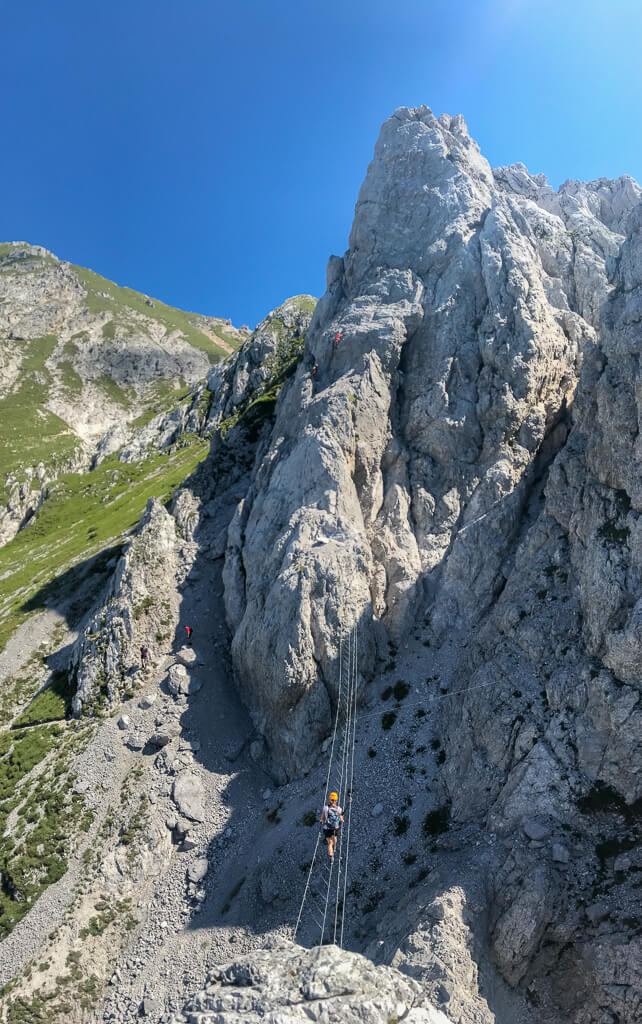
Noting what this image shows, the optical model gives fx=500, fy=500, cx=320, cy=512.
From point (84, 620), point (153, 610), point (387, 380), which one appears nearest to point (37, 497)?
point (84, 620)

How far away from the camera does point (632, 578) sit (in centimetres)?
2792

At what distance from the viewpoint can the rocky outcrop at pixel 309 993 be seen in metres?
17.7

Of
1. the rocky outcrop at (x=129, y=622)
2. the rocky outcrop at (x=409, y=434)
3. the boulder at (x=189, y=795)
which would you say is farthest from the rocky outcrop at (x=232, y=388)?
the boulder at (x=189, y=795)

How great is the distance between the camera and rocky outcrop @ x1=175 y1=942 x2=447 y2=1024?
17656mm

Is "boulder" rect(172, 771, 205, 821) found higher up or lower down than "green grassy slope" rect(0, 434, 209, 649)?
lower down

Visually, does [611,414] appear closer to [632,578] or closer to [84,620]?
[632,578]

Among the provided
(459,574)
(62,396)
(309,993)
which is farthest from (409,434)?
(62,396)

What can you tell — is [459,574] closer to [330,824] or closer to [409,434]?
[409,434]

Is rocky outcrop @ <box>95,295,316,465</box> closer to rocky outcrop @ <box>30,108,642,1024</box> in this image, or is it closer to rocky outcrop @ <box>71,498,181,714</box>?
rocky outcrop @ <box>30,108,642,1024</box>

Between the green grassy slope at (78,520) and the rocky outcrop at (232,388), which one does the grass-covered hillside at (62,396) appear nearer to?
the rocky outcrop at (232,388)

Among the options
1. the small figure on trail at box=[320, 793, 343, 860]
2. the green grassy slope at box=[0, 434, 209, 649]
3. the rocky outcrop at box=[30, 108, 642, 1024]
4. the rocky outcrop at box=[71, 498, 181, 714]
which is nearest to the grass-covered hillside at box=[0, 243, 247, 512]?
the green grassy slope at box=[0, 434, 209, 649]

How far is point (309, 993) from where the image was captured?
60.8 ft

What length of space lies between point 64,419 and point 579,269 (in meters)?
161

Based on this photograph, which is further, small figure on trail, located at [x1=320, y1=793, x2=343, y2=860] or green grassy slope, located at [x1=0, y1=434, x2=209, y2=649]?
green grassy slope, located at [x1=0, y1=434, x2=209, y2=649]
